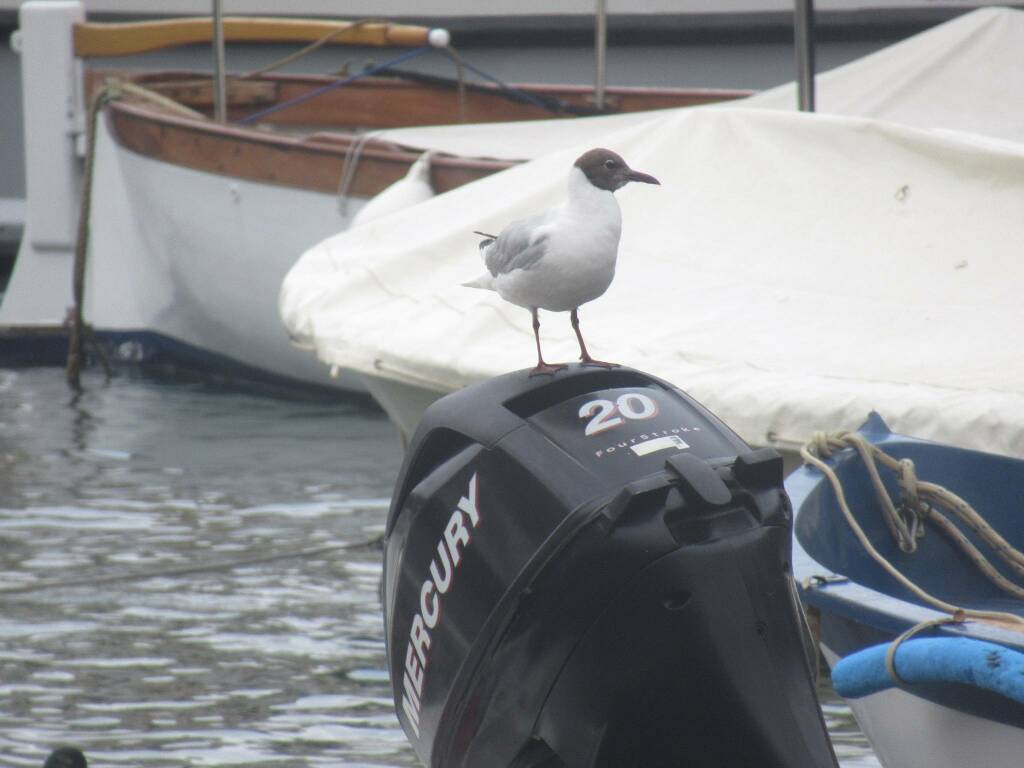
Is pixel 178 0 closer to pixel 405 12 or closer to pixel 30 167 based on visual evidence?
pixel 405 12

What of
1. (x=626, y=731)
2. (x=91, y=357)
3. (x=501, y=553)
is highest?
(x=501, y=553)

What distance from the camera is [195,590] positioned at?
17.1 ft

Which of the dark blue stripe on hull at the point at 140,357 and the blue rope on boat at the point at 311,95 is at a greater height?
the blue rope on boat at the point at 311,95

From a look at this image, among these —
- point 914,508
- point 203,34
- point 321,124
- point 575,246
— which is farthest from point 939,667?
point 321,124

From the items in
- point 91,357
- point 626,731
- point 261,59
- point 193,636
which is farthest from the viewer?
point 261,59

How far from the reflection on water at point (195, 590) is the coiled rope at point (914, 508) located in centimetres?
70

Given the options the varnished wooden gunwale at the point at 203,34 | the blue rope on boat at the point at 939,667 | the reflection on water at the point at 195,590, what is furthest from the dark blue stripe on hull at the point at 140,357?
the blue rope on boat at the point at 939,667

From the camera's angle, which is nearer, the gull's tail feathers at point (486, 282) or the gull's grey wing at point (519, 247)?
the gull's grey wing at point (519, 247)

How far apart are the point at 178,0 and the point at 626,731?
12966mm

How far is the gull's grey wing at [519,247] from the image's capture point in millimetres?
2627

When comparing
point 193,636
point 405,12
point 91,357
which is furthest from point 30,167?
point 193,636

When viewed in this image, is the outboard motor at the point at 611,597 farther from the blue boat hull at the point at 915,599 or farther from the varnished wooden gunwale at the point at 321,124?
the varnished wooden gunwale at the point at 321,124

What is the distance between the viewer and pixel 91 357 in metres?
9.91

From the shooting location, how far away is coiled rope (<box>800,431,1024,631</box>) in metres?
3.17
